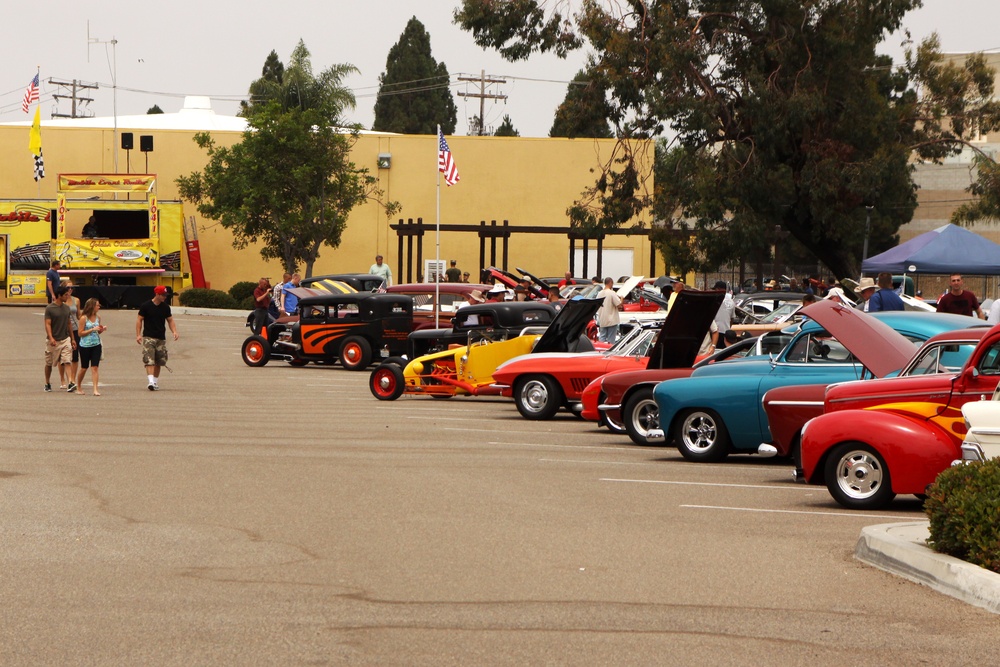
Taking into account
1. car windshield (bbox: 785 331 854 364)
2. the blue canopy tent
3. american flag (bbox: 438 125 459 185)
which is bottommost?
car windshield (bbox: 785 331 854 364)

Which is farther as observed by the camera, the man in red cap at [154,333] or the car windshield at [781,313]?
the car windshield at [781,313]

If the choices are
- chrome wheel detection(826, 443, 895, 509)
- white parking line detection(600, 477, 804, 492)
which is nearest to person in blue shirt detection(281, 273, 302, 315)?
white parking line detection(600, 477, 804, 492)

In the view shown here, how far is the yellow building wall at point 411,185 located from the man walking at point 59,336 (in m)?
35.9

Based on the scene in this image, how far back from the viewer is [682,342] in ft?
57.3

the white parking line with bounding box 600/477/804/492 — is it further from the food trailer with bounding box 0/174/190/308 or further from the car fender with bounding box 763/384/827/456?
the food trailer with bounding box 0/174/190/308

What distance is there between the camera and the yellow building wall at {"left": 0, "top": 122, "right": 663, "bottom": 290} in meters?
60.2

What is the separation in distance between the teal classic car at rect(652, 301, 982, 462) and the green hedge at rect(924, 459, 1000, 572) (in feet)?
15.9

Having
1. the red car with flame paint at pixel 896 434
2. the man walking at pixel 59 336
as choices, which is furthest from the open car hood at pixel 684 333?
the man walking at pixel 59 336

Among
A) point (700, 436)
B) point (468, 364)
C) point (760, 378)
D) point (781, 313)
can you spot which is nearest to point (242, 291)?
point (781, 313)

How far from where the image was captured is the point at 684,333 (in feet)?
57.1

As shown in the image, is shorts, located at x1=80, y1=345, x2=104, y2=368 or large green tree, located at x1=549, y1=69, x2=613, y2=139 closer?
shorts, located at x1=80, y1=345, x2=104, y2=368

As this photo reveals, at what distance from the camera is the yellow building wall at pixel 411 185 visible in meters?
60.2

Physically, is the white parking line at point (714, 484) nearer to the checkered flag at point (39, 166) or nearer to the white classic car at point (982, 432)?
the white classic car at point (982, 432)

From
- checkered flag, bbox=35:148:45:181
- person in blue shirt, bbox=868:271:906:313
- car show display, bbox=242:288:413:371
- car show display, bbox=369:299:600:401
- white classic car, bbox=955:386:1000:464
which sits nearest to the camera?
white classic car, bbox=955:386:1000:464
